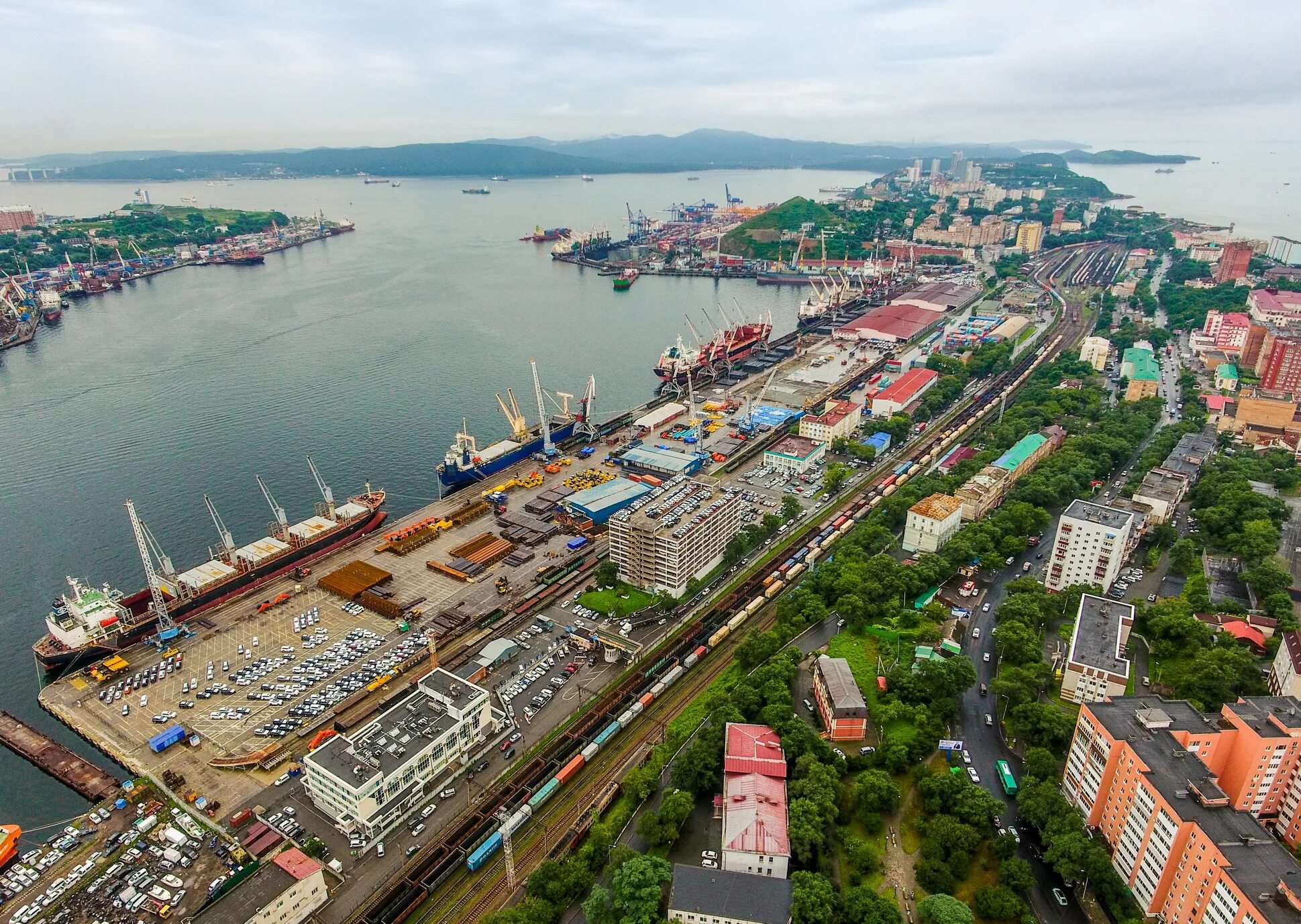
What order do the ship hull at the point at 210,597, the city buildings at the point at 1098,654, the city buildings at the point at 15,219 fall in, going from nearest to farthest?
the city buildings at the point at 1098,654 < the ship hull at the point at 210,597 < the city buildings at the point at 15,219

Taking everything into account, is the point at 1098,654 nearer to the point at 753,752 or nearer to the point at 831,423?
the point at 753,752

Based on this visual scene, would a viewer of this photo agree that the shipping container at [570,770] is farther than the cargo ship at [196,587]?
No

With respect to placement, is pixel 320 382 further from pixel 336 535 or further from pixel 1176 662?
pixel 1176 662

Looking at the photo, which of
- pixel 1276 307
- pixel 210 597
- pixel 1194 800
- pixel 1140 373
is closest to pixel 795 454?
pixel 1140 373

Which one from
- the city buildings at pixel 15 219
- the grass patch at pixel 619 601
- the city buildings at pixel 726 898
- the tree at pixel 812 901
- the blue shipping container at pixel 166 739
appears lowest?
the grass patch at pixel 619 601

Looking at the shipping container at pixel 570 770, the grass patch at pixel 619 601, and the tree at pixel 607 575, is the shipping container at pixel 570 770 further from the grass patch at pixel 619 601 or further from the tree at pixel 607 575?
the tree at pixel 607 575

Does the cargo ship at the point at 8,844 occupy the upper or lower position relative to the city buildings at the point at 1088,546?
lower

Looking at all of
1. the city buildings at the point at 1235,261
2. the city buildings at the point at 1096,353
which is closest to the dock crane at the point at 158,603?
the city buildings at the point at 1096,353

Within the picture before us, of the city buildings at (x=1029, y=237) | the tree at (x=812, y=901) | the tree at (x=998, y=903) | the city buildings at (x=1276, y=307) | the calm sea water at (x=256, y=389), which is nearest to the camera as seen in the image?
the tree at (x=812, y=901)
